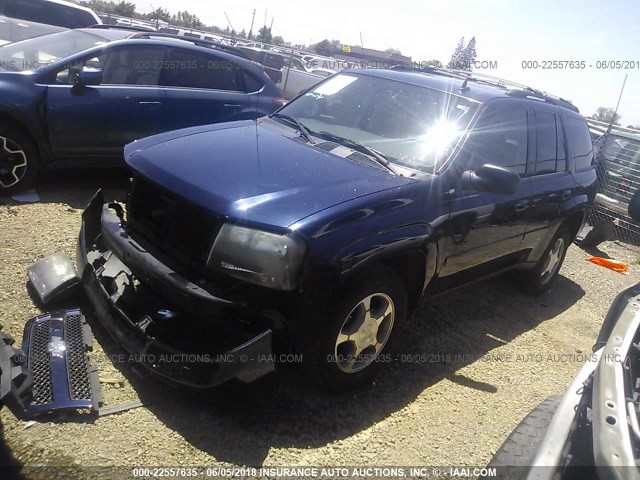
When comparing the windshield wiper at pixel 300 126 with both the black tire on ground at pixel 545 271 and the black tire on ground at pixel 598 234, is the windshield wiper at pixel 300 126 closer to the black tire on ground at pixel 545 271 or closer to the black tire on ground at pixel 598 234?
the black tire on ground at pixel 545 271

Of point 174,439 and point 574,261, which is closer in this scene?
point 174,439

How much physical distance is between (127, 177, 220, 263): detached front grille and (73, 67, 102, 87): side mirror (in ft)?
8.29

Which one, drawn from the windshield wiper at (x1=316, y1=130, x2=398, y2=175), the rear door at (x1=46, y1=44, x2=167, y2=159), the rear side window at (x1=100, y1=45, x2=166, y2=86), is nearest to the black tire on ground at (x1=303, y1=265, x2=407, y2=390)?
the windshield wiper at (x1=316, y1=130, x2=398, y2=175)

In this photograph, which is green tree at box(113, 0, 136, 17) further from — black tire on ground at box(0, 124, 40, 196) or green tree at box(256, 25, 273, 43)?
black tire on ground at box(0, 124, 40, 196)

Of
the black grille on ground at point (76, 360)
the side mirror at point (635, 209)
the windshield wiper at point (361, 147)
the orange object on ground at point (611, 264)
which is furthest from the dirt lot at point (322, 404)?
the orange object on ground at point (611, 264)

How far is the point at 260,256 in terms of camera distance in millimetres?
2541

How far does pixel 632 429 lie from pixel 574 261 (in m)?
6.46

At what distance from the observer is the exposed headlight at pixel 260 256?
252 centimetres

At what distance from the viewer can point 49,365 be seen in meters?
2.71

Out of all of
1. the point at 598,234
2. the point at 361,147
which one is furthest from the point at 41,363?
the point at 598,234

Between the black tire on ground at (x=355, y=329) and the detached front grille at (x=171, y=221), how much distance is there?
0.75 m

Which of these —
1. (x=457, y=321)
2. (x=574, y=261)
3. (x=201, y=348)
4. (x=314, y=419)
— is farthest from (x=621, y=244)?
(x=201, y=348)

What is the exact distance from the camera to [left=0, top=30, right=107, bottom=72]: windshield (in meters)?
5.20

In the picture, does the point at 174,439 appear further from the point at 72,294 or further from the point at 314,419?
the point at 72,294
